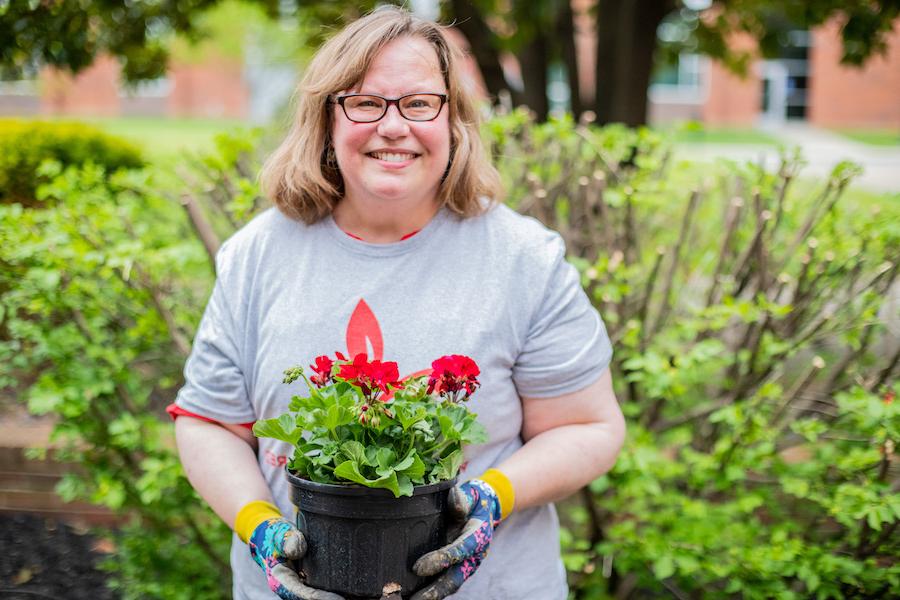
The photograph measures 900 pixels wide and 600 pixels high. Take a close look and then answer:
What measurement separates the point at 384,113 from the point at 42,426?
3.15m

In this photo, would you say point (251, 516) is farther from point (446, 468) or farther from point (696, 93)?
point (696, 93)

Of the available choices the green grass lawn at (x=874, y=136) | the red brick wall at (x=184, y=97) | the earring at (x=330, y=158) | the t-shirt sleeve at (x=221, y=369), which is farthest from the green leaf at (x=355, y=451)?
the red brick wall at (x=184, y=97)

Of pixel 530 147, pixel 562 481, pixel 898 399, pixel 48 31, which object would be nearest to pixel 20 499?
pixel 48 31

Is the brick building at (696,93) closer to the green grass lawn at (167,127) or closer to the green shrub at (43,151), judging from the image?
the green grass lawn at (167,127)

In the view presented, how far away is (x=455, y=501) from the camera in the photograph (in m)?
1.68

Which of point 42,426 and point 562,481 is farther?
point 42,426

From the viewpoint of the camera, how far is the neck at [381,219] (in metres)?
1.94

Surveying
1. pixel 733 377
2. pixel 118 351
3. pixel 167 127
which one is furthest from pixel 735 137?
pixel 118 351

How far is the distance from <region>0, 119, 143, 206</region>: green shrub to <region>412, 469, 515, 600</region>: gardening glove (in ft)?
12.9

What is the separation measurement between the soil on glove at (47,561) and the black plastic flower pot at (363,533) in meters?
2.21

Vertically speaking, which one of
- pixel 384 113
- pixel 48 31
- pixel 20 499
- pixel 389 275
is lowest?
pixel 20 499

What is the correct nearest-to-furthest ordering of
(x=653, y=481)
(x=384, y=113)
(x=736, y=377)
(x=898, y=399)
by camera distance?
(x=384, y=113) < (x=898, y=399) < (x=653, y=481) < (x=736, y=377)

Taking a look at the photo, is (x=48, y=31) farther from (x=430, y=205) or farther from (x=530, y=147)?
(x=430, y=205)

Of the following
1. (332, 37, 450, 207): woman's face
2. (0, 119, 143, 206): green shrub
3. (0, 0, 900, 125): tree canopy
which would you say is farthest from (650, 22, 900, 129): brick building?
(332, 37, 450, 207): woman's face
